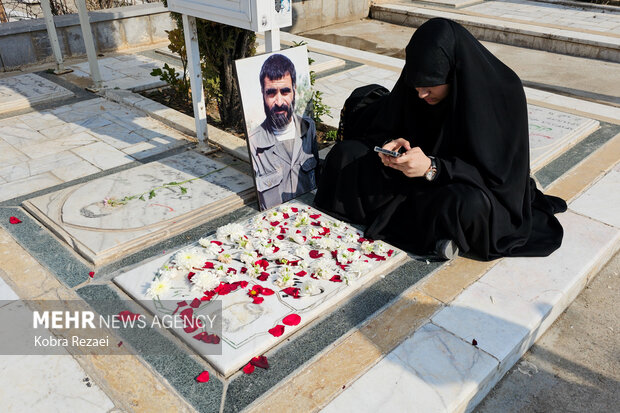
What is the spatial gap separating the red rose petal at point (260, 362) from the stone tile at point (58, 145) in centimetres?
329

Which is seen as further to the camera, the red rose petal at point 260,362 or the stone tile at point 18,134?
the stone tile at point 18,134

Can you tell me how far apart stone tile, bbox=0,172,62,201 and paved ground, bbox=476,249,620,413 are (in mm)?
3636

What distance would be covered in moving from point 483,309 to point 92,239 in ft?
8.16

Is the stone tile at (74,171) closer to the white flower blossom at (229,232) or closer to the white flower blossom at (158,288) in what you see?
the white flower blossom at (229,232)

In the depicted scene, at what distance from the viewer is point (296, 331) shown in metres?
2.70

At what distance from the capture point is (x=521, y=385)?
2598mm

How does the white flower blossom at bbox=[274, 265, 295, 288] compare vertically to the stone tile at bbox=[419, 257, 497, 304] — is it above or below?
above

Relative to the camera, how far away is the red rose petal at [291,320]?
2.68 m

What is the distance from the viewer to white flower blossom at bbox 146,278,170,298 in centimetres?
288

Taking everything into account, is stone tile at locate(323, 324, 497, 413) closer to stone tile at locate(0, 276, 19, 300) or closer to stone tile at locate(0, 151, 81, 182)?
stone tile at locate(0, 276, 19, 300)

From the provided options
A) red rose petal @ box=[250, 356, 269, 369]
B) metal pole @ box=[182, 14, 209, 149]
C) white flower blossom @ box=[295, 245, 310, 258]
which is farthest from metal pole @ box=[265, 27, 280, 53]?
red rose petal @ box=[250, 356, 269, 369]

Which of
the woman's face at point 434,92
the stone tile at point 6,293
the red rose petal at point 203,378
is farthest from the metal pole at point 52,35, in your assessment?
the red rose petal at point 203,378

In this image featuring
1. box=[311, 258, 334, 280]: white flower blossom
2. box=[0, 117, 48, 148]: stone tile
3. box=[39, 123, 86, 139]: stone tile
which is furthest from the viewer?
box=[39, 123, 86, 139]: stone tile

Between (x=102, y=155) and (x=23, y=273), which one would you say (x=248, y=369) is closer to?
(x=23, y=273)
